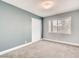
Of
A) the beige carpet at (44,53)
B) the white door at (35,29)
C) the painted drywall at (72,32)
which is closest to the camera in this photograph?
the beige carpet at (44,53)

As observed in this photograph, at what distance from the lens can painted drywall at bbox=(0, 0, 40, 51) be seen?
272 cm

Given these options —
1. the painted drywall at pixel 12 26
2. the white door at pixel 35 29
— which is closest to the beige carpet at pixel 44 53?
the painted drywall at pixel 12 26

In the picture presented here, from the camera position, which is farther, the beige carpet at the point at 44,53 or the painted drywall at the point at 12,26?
the painted drywall at the point at 12,26

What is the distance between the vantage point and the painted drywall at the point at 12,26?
8.92 ft

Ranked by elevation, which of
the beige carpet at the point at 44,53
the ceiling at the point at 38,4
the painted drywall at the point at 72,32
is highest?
the ceiling at the point at 38,4

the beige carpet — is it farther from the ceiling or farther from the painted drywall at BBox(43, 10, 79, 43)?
the ceiling

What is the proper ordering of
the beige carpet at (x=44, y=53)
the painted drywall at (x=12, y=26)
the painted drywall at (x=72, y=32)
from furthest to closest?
the painted drywall at (x=72, y=32) → the painted drywall at (x=12, y=26) → the beige carpet at (x=44, y=53)

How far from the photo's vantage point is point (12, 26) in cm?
314

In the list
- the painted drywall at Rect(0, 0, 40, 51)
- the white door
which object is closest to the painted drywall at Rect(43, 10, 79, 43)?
the white door

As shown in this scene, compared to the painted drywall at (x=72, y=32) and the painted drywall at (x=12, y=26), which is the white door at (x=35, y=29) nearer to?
the painted drywall at (x=12, y=26)

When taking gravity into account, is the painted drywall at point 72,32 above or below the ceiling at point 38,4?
below

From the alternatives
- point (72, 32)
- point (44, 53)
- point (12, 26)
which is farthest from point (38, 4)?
point (72, 32)

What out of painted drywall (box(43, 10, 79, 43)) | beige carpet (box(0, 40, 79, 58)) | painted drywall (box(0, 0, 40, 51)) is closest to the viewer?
beige carpet (box(0, 40, 79, 58))

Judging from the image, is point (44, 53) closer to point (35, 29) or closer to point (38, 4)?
point (38, 4)
